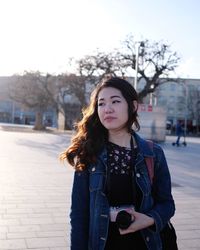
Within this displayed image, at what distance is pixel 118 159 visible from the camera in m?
2.40

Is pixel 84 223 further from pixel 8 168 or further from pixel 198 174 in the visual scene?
pixel 198 174

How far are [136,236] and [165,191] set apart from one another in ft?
1.11

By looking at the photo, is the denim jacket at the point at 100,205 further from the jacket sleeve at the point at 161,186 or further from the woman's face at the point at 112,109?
the woman's face at the point at 112,109

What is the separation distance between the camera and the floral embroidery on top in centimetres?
237

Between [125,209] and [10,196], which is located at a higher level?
[125,209]

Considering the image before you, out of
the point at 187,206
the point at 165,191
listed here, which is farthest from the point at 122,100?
the point at 187,206

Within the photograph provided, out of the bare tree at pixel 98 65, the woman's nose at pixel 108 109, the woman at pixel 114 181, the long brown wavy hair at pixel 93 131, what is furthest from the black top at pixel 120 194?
the bare tree at pixel 98 65

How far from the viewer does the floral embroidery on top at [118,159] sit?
2369 mm

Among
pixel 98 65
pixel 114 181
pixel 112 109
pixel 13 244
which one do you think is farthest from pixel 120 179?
pixel 98 65

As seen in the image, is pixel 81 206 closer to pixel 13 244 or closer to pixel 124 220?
pixel 124 220

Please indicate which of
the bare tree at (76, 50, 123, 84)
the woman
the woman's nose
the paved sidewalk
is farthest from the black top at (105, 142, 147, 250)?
the bare tree at (76, 50, 123, 84)

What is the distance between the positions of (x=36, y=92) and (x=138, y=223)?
4165 cm

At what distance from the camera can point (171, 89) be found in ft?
317

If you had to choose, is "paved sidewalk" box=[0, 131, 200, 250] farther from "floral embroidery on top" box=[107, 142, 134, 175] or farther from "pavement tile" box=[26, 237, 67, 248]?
"floral embroidery on top" box=[107, 142, 134, 175]
